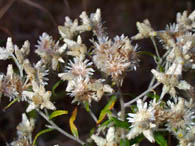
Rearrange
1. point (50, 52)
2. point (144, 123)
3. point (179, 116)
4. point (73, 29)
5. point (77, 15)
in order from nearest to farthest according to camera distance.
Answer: point (144, 123), point (179, 116), point (50, 52), point (73, 29), point (77, 15)

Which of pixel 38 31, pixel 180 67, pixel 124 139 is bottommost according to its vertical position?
pixel 124 139

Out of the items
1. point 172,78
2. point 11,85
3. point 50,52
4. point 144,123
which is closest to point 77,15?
point 50,52

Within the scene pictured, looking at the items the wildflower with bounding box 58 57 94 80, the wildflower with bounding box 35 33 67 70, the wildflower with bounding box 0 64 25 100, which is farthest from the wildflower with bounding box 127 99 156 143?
the wildflower with bounding box 0 64 25 100

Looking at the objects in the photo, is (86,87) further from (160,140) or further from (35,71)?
(160,140)

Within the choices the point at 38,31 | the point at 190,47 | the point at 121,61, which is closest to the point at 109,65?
the point at 121,61

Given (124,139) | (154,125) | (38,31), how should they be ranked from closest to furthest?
(154,125), (124,139), (38,31)

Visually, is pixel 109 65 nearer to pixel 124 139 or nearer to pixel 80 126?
pixel 124 139

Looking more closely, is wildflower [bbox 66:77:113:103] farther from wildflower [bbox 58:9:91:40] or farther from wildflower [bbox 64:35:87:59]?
wildflower [bbox 58:9:91:40]
